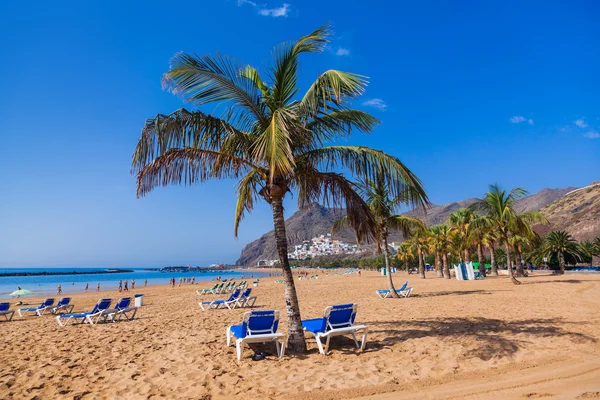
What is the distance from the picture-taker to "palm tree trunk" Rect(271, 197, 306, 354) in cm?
596

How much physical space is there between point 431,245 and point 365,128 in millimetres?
32365

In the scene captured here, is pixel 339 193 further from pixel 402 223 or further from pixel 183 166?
pixel 402 223

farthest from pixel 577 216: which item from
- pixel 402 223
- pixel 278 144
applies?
pixel 278 144

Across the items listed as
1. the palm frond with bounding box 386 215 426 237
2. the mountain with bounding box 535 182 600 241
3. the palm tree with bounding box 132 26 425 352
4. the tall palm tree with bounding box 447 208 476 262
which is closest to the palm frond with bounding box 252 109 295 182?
the palm tree with bounding box 132 26 425 352

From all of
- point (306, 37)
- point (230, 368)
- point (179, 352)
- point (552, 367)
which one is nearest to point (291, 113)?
point (306, 37)

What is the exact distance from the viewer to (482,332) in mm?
6914

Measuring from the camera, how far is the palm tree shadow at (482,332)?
224 inches

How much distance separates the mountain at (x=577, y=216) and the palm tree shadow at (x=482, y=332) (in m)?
57.0

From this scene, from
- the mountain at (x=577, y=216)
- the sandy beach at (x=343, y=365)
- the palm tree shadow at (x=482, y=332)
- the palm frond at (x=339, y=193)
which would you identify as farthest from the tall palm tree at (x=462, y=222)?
the mountain at (x=577, y=216)

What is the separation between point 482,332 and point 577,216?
87.1m

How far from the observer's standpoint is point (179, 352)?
20.8ft

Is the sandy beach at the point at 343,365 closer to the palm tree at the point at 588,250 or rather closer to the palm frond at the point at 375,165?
the palm frond at the point at 375,165

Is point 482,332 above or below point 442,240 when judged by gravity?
below

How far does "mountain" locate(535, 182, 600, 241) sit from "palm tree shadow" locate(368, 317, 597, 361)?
57.0 metres
